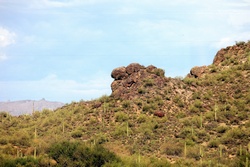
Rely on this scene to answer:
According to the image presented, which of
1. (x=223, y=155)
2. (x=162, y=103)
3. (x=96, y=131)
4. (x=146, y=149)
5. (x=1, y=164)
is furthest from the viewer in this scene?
(x=162, y=103)

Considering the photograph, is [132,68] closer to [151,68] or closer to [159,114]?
[151,68]

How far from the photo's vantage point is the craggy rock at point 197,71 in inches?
2552

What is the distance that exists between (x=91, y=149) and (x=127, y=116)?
53.6 ft

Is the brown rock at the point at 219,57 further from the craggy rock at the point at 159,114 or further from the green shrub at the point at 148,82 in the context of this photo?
the craggy rock at the point at 159,114

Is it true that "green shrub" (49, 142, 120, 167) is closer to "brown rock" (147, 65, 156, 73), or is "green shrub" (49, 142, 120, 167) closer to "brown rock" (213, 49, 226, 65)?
"brown rock" (147, 65, 156, 73)

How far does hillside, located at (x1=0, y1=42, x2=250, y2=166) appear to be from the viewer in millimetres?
42250

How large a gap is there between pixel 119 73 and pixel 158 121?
35.9 ft

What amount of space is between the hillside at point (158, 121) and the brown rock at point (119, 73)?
5.5 inches

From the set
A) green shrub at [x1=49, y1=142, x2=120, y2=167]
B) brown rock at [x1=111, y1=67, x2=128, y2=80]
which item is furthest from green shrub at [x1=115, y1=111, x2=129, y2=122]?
green shrub at [x1=49, y1=142, x2=120, y2=167]

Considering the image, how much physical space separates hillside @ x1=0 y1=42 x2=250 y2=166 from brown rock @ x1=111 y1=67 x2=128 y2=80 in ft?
0.46

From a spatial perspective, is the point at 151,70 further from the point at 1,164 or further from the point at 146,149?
the point at 1,164

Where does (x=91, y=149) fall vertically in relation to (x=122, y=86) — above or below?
below

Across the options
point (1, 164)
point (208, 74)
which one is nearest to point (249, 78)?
point (208, 74)

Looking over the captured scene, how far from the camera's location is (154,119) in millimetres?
52875
